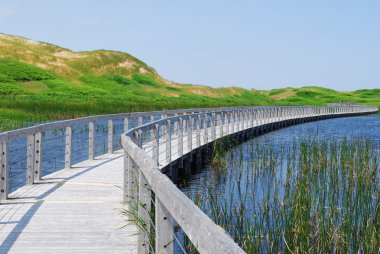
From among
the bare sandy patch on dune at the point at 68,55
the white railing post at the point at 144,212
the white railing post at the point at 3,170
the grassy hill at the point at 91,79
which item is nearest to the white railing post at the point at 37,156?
the white railing post at the point at 3,170

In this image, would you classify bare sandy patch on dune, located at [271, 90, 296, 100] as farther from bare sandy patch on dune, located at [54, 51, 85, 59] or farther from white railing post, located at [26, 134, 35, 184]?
white railing post, located at [26, 134, 35, 184]

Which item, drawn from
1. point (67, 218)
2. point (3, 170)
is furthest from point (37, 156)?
point (67, 218)

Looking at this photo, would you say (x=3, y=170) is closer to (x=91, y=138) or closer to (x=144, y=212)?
(x=144, y=212)

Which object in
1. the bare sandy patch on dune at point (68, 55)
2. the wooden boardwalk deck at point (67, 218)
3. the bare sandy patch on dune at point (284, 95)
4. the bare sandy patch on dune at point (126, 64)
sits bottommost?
the wooden boardwalk deck at point (67, 218)

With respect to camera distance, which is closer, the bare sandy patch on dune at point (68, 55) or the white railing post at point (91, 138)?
the white railing post at point (91, 138)

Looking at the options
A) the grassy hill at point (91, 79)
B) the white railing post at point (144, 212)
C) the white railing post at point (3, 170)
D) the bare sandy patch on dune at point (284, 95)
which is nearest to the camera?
the white railing post at point (144, 212)

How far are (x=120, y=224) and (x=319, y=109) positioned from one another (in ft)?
186

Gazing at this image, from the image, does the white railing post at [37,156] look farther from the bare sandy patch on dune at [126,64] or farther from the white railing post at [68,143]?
the bare sandy patch on dune at [126,64]

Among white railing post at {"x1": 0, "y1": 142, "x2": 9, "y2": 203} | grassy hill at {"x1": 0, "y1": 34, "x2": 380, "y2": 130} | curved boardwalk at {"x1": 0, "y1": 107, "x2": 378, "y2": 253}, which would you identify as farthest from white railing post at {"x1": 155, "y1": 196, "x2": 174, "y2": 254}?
grassy hill at {"x1": 0, "y1": 34, "x2": 380, "y2": 130}

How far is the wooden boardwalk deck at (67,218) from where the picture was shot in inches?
255

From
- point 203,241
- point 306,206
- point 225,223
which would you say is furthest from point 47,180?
point 203,241

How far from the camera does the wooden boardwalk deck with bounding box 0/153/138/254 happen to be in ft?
21.3

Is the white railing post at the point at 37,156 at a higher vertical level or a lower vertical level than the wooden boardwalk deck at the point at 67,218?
higher

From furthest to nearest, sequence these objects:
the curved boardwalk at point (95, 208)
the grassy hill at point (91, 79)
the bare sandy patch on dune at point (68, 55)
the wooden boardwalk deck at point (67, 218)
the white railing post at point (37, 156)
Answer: the bare sandy patch on dune at point (68, 55) → the grassy hill at point (91, 79) → the white railing post at point (37, 156) → the wooden boardwalk deck at point (67, 218) → the curved boardwalk at point (95, 208)
